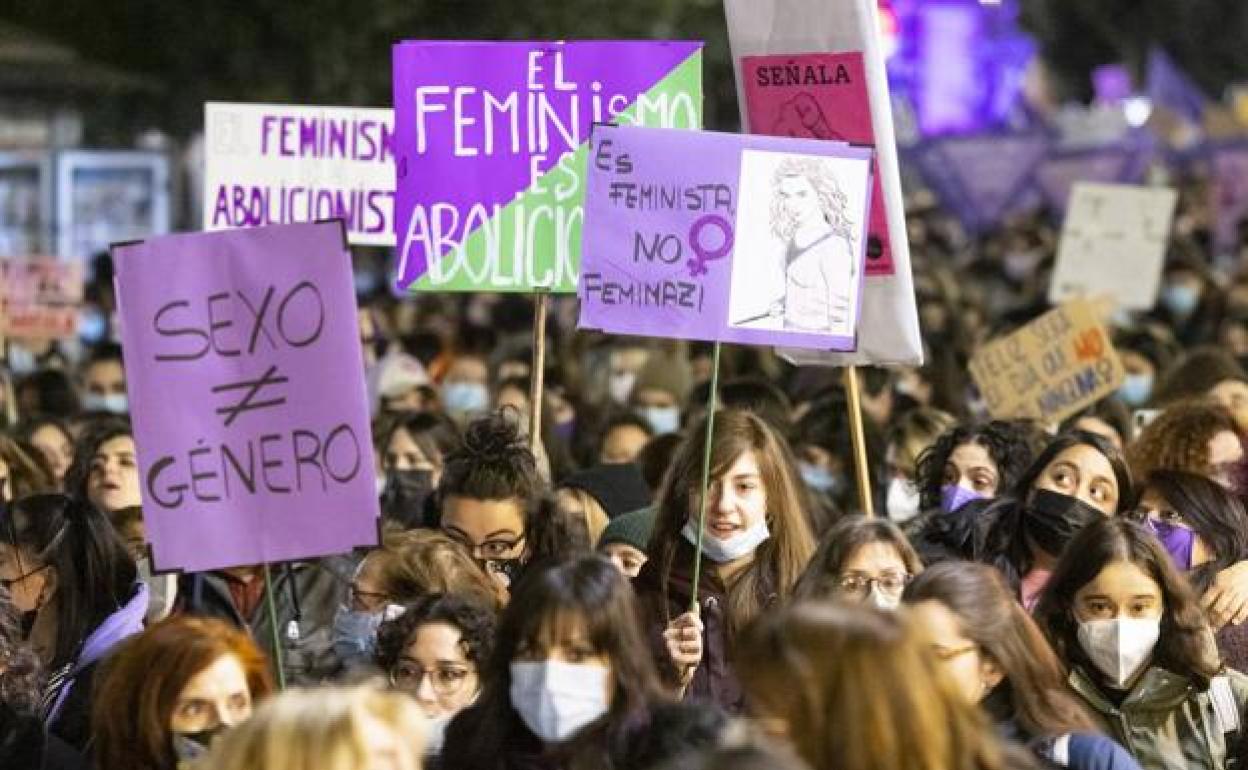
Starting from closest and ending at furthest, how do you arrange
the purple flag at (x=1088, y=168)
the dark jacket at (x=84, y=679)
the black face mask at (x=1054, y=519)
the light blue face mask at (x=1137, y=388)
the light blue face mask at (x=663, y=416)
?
the dark jacket at (x=84, y=679) → the black face mask at (x=1054, y=519) → the light blue face mask at (x=663, y=416) → the light blue face mask at (x=1137, y=388) → the purple flag at (x=1088, y=168)

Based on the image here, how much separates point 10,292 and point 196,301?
10843mm

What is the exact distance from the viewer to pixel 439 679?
299 inches

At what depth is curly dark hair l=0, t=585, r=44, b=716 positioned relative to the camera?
24.2 feet

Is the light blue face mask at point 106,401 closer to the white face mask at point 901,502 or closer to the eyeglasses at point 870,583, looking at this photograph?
the white face mask at point 901,502

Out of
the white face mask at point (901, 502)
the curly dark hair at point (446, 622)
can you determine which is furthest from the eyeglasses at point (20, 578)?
the white face mask at point (901, 502)

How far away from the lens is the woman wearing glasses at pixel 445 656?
757 cm

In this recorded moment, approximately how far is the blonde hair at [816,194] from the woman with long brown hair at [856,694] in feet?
11.2

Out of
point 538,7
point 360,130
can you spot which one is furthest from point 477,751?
point 538,7

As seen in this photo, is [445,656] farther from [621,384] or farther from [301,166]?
[621,384]

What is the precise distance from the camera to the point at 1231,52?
63.2m

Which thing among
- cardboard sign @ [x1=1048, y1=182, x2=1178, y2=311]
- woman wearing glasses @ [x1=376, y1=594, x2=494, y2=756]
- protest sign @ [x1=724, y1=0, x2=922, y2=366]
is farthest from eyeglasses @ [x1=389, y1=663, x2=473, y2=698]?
cardboard sign @ [x1=1048, y1=182, x2=1178, y2=311]

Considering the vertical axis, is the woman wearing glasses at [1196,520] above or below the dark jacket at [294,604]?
above

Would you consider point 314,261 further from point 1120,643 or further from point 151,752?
point 1120,643

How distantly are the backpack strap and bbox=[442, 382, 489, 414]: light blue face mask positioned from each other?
8.80 meters
